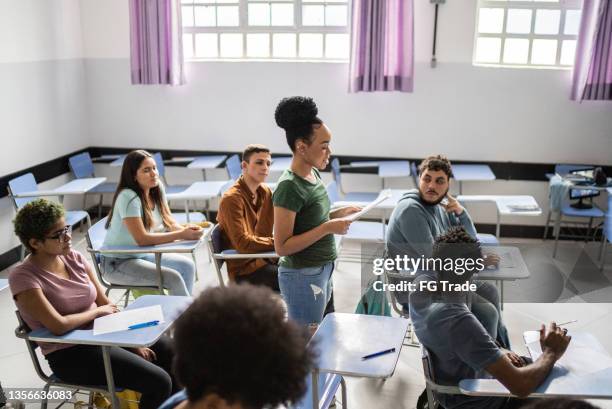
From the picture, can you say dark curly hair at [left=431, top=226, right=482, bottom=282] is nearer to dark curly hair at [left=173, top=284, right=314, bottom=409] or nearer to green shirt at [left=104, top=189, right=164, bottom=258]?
dark curly hair at [left=173, top=284, right=314, bottom=409]

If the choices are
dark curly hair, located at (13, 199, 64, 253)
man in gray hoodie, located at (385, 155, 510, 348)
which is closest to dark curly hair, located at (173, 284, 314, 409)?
dark curly hair, located at (13, 199, 64, 253)

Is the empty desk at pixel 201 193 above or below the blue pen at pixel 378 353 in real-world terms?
above

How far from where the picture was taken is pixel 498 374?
6.91 feet

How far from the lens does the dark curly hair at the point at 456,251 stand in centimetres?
231

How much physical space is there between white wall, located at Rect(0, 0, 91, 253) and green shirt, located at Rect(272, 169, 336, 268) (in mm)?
3640

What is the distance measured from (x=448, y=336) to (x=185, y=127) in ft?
16.1

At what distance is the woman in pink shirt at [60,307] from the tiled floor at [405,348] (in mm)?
866

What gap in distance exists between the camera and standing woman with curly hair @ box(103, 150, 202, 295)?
3.62 metres

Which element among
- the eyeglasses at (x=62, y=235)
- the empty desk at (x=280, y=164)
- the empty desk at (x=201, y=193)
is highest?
the eyeglasses at (x=62, y=235)

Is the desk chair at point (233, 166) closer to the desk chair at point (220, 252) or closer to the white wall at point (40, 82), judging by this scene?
the white wall at point (40, 82)

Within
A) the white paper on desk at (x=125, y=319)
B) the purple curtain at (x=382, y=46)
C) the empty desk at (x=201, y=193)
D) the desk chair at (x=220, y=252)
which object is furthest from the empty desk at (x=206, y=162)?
the white paper on desk at (x=125, y=319)

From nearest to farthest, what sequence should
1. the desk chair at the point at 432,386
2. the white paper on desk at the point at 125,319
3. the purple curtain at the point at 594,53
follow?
1. the desk chair at the point at 432,386
2. the white paper on desk at the point at 125,319
3. the purple curtain at the point at 594,53

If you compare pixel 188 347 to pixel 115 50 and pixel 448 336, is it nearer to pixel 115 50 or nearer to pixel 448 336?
pixel 448 336

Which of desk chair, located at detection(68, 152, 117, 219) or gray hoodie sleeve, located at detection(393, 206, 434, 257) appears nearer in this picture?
gray hoodie sleeve, located at detection(393, 206, 434, 257)
